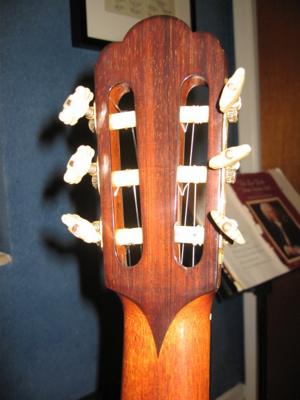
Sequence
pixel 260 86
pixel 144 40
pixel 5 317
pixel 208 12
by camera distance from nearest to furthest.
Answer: pixel 144 40, pixel 5 317, pixel 208 12, pixel 260 86

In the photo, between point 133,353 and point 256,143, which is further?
point 256,143

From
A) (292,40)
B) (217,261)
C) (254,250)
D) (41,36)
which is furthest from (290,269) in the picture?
(292,40)

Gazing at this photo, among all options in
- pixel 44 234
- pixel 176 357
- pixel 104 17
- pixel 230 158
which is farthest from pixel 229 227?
pixel 104 17

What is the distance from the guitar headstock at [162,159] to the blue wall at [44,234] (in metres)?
0.37

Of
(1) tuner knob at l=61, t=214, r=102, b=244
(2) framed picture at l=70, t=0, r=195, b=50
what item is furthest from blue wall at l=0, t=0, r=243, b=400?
(1) tuner knob at l=61, t=214, r=102, b=244

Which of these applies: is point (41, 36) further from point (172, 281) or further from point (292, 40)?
point (292, 40)

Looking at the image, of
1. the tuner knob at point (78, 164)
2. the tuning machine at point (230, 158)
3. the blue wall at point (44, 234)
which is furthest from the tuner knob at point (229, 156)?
the blue wall at point (44, 234)

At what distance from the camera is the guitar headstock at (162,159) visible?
0.42 metres

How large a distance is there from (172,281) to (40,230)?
463 mm

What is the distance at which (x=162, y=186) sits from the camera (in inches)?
17.3

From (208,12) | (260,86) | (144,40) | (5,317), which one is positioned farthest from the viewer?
(260,86)

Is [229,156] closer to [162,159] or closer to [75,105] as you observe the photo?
[162,159]

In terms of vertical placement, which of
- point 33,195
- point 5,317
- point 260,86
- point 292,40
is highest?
point 292,40

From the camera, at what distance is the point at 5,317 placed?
771mm
